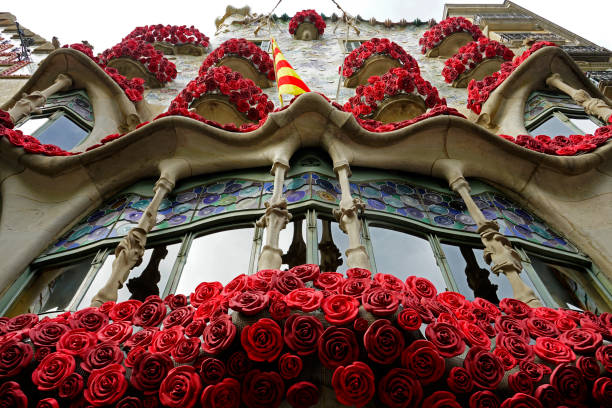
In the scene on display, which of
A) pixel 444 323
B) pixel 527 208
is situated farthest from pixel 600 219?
pixel 444 323

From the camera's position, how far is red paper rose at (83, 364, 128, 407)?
8.78 feet

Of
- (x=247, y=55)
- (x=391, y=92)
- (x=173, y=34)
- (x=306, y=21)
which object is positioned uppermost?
(x=306, y=21)

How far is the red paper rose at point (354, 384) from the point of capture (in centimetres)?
258

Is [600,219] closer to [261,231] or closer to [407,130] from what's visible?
[407,130]

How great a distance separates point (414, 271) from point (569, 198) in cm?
288

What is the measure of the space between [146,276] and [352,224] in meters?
2.13

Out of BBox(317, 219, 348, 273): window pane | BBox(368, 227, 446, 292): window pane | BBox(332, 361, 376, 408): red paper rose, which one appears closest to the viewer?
BBox(332, 361, 376, 408): red paper rose

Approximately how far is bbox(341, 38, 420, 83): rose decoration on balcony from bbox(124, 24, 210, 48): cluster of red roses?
5760mm

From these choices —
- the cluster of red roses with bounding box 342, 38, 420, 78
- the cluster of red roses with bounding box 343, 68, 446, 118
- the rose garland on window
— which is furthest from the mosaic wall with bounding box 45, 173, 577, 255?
the cluster of red roses with bounding box 342, 38, 420, 78

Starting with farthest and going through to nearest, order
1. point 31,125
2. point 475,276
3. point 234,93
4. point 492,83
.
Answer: point 492,83 < point 234,93 < point 31,125 < point 475,276

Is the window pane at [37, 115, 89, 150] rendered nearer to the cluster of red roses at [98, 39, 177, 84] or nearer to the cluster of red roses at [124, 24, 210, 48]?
the cluster of red roses at [98, 39, 177, 84]

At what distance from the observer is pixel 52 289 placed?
499 centimetres

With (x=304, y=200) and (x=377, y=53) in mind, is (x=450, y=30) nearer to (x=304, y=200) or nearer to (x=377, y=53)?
(x=377, y=53)

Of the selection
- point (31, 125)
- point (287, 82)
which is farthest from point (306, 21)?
point (31, 125)
